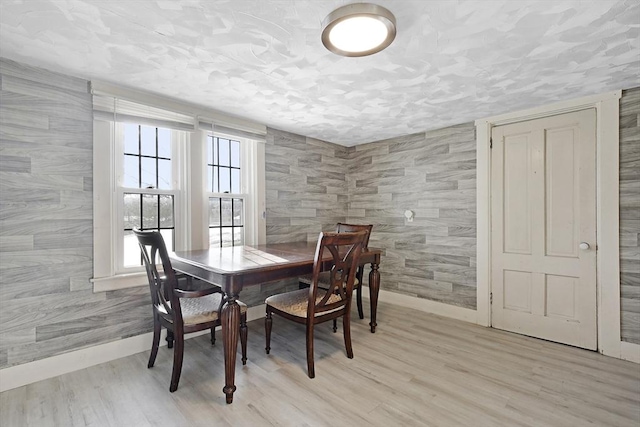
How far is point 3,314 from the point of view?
1960 mm

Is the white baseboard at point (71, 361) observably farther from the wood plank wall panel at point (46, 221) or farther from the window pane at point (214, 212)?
the window pane at point (214, 212)

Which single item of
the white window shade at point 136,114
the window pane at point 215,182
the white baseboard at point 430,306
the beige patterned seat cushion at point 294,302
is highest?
the white window shade at point 136,114

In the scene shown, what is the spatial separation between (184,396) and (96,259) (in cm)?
122

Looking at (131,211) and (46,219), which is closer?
(46,219)

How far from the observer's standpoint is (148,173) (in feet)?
8.80

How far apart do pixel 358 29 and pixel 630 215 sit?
8.66 ft

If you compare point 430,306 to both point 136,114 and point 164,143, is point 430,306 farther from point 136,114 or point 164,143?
point 136,114

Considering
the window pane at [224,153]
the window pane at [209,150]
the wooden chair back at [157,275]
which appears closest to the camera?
the wooden chair back at [157,275]

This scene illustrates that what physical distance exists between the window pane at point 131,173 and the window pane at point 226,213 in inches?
33.6

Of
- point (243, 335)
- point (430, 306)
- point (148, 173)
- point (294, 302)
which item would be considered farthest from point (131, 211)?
point (430, 306)

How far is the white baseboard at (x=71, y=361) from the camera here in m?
1.99

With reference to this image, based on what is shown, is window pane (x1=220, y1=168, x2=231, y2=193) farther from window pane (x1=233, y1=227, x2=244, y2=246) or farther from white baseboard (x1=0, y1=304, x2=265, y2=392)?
white baseboard (x1=0, y1=304, x2=265, y2=392)

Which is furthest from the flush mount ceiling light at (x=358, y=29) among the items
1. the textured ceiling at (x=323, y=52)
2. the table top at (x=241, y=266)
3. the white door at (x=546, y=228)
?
the white door at (x=546, y=228)

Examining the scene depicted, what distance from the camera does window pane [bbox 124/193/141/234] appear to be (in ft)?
8.36
